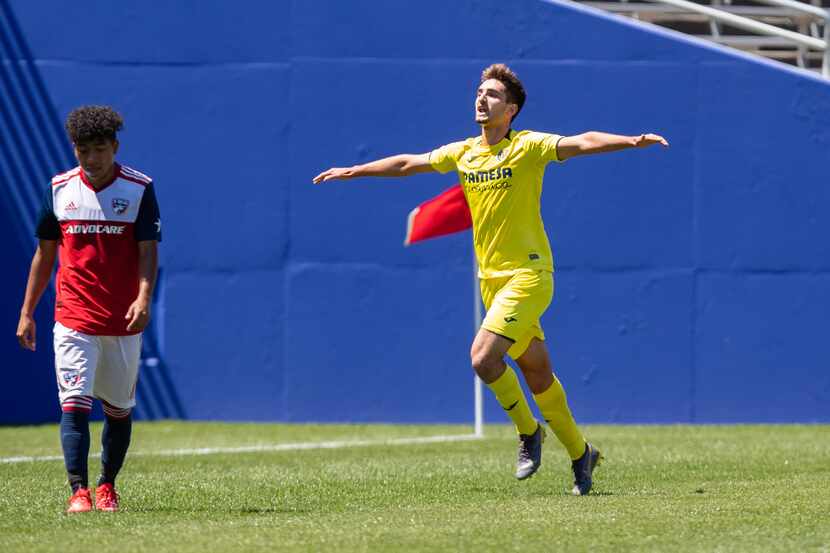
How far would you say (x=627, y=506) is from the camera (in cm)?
755

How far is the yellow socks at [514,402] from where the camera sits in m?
8.26

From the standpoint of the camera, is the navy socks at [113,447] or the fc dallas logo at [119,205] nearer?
the fc dallas logo at [119,205]

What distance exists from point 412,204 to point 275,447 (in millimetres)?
4138

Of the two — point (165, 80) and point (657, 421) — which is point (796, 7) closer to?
point (657, 421)

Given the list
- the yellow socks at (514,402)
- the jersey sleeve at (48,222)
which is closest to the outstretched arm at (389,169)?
the yellow socks at (514,402)

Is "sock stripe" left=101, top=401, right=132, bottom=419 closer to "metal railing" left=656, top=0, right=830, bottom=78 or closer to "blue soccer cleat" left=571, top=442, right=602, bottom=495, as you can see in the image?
"blue soccer cleat" left=571, top=442, right=602, bottom=495

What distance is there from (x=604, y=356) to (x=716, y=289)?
143cm

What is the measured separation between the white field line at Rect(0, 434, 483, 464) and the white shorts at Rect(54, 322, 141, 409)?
4008 mm

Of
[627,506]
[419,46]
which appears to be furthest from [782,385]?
[627,506]

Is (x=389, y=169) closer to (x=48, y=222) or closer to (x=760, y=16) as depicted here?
(x=48, y=222)

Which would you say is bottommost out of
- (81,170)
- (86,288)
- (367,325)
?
(367,325)

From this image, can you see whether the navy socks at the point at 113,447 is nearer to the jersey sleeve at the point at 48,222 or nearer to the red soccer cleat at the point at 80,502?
the red soccer cleat at the point at 80,502

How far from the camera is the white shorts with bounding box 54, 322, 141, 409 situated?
750 cm

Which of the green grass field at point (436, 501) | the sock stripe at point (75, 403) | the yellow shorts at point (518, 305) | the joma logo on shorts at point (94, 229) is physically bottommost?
the green grass field at point (436, 501)
